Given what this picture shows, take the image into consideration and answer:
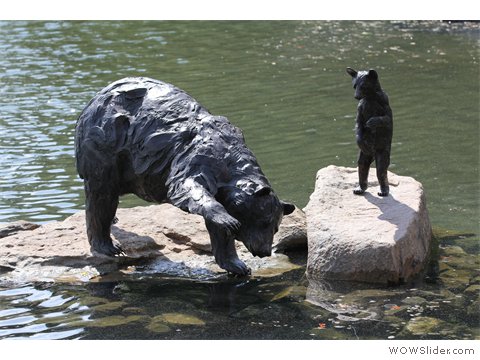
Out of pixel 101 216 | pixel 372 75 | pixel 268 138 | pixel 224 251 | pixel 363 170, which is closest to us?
pixel 224 251

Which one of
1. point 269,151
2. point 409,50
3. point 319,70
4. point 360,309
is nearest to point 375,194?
point 360,309

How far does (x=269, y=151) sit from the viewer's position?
13.9 metres

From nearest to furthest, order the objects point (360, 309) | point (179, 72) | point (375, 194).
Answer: point (360, 309), point (375, 194), point (179, 72)

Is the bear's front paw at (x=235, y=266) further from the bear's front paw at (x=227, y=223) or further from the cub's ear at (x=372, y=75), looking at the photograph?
the cub's ear at (x=372, y=75)

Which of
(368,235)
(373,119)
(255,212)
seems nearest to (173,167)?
(255,212)

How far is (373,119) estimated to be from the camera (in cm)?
917

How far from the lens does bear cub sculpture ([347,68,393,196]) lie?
9.16m

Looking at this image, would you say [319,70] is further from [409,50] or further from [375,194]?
[375,194]

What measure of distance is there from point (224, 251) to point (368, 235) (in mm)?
1500

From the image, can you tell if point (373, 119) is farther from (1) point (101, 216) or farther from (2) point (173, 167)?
(1) point (101, 216)

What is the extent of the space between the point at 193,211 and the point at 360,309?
71.6 inches

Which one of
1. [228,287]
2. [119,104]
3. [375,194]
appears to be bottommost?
[228,287]

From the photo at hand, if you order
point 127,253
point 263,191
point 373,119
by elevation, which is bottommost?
point 127,253

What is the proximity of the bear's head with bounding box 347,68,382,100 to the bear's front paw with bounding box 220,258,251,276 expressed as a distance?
2.31 meters
